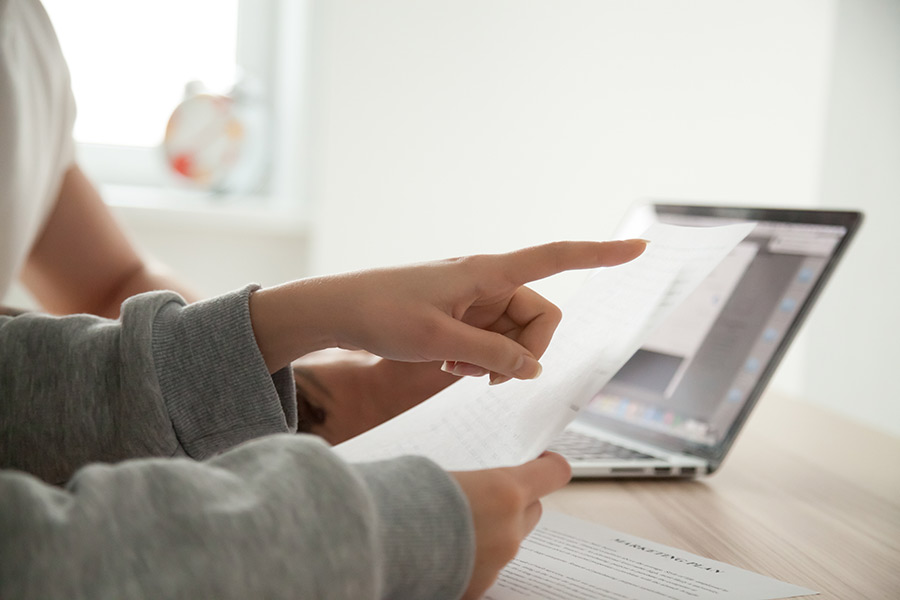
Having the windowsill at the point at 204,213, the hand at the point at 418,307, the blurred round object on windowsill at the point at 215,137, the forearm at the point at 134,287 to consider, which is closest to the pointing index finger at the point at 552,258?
the hand at the point at 418,307

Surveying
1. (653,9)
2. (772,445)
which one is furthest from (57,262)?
(653,9)

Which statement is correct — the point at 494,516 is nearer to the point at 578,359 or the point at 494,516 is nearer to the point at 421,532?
the point at 421,532

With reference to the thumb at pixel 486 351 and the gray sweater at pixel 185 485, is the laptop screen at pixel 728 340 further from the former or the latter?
the gray sweater at pixel 185 485

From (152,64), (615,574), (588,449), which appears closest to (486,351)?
(615,574)

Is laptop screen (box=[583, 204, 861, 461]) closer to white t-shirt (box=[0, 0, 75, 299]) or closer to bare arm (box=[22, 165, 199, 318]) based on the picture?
bare arm (box=[22, 165, 199, 318])

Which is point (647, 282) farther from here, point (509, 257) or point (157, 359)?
point (157, 359)

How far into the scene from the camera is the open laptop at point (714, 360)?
0.69 m

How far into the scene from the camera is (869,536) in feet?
1.85

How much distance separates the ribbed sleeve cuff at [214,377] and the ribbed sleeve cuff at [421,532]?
5.4 inches

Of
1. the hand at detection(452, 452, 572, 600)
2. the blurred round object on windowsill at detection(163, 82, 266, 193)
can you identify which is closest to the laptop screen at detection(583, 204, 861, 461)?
the hand at detection(452, 452, 572, 600)

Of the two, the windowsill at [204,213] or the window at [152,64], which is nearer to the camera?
the windowsill at [204,213]

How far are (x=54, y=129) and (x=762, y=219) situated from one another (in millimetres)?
776

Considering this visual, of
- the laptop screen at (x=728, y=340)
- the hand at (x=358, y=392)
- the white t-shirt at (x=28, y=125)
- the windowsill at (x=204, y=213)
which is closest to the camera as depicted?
the hand at (x=358, y=392)

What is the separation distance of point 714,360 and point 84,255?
2.36 ft
